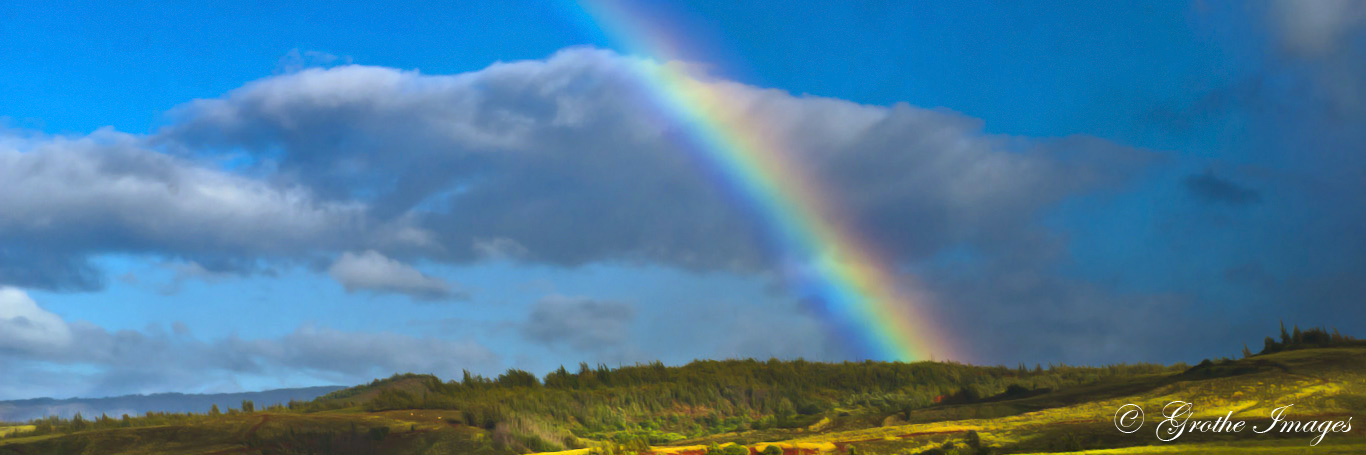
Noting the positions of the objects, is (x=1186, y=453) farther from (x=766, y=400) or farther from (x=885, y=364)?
(x=885, y=364)

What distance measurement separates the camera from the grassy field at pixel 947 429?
11758 millimetres

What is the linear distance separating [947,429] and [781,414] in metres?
9.57

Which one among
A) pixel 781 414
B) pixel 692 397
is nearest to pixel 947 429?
pixel 781 414

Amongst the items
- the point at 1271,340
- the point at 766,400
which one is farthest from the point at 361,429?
the point at 1271,340

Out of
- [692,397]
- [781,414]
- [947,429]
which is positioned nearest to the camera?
A: [947,429]

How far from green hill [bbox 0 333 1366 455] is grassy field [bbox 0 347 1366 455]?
34mm

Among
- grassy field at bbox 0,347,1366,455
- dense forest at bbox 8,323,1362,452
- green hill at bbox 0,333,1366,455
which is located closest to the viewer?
grassy field at bbox 0,347,1366,455

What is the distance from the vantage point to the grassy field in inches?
463

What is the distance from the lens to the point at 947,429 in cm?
1305

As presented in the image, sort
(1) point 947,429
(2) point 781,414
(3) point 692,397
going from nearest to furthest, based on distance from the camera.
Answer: (1) point 947,429 → (2) point 781,414 → (3) point 692,397

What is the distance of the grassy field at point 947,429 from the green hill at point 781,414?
3 centimetres

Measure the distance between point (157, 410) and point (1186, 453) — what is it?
19146 mm

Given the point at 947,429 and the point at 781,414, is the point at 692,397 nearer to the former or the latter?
the point at 781,414

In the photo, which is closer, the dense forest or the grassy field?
the grassy field
